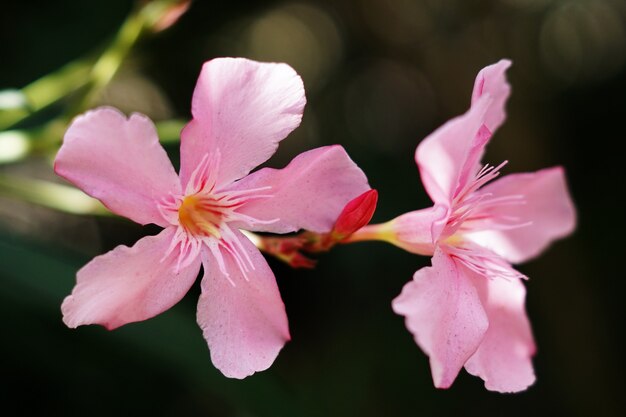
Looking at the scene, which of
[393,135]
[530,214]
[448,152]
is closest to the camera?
[448,152]

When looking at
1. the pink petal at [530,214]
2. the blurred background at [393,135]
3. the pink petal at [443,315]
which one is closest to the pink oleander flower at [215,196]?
the pink petal at [443,315]

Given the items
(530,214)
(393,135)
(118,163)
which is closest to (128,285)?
(118,163)

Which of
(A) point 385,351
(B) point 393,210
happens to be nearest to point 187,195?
(B) point 393,210

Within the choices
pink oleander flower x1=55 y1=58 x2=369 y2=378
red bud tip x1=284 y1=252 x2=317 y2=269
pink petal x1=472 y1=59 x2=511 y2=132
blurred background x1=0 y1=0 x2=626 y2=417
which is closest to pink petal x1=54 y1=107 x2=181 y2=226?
pink oleander flower x1=55 y1=58 x2=369 y2=378

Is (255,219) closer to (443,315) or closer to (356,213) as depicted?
(356,213)

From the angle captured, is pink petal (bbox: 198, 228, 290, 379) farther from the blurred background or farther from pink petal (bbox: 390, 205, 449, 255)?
the blurred background

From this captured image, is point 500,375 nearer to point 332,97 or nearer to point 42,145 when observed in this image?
point 42,145

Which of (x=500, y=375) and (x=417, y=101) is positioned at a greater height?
(x=500, y=375)
